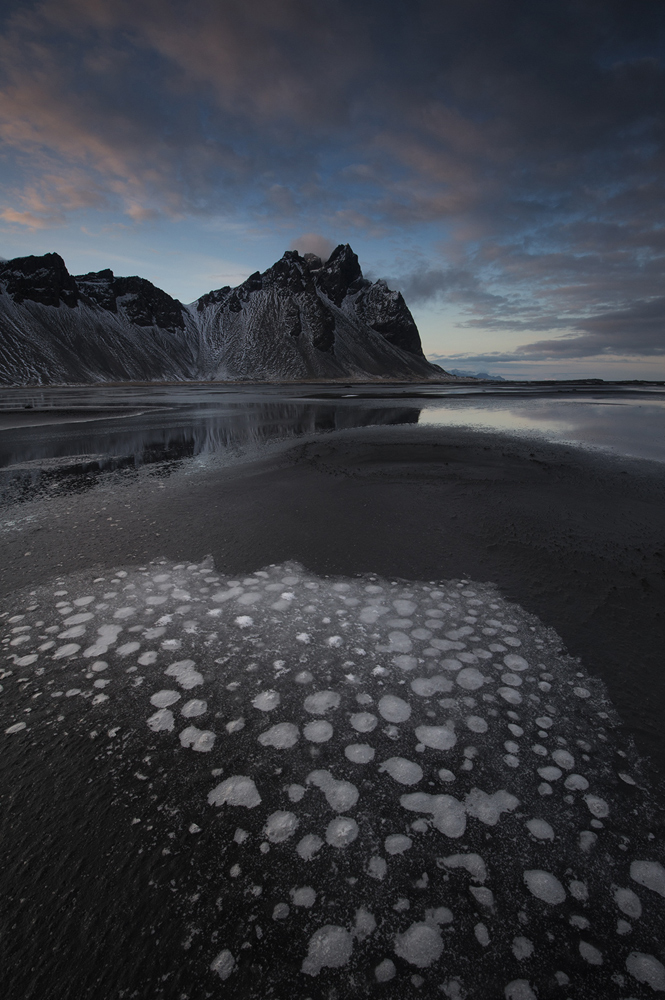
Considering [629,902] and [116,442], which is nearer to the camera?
[629,902]

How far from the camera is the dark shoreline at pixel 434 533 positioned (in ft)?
13.6

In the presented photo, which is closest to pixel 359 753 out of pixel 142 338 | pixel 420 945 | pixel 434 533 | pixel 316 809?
pixel 316 809

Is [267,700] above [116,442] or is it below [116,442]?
above

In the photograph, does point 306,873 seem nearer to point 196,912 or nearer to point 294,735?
point 196,912

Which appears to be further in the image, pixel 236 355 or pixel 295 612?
pixel 236 355

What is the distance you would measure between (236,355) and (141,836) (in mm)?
188584

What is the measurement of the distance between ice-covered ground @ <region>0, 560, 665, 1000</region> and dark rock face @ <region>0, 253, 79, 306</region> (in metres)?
201

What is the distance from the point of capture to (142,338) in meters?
174

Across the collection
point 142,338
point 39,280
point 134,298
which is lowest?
point 142,338

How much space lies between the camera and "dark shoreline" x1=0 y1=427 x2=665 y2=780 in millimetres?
4148

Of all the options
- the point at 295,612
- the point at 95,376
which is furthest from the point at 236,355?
the point at 295,612

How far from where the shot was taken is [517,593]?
4.75 meters

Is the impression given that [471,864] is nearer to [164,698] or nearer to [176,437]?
[164,698]

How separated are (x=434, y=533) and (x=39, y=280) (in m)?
209
